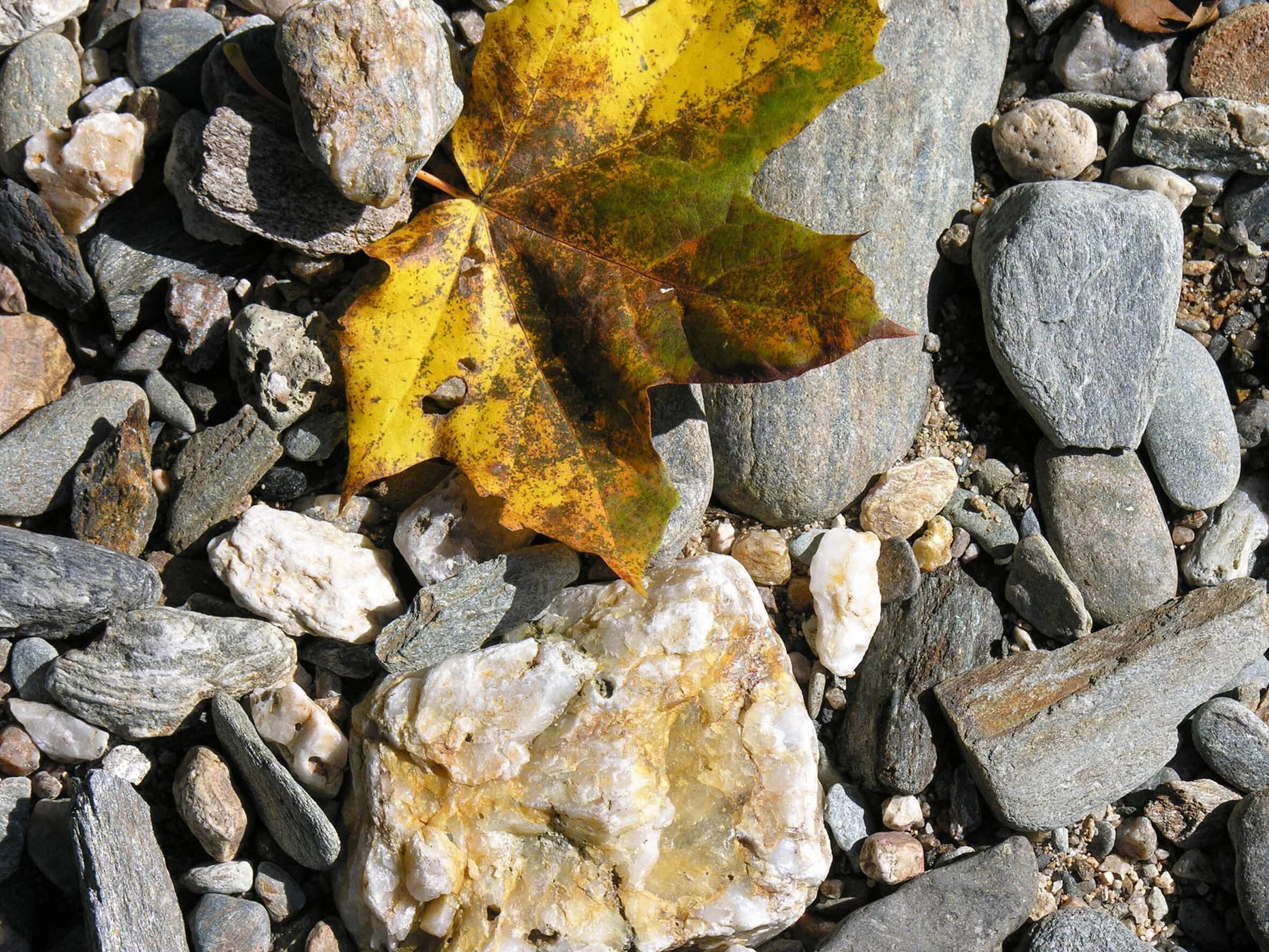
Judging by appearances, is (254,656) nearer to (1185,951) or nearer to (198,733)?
(198,733)

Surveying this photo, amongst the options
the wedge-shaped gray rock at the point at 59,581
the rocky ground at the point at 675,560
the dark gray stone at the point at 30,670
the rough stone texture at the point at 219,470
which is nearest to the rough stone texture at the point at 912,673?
the rocky ground at the point at 675,560

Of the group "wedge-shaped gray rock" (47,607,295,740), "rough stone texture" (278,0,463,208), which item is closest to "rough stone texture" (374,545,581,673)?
"wedge-shaped gray rock" (47,607,295,740)

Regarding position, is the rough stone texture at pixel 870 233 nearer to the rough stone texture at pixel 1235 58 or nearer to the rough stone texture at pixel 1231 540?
the rough stone texture at pixel 1235 58

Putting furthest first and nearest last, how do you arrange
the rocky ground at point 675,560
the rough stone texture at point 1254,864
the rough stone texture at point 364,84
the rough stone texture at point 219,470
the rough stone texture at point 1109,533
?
the rough stone texture at point 1109,533 < the rough stone texture at point 219,470 < the rough stone texture at point 1254,864 < the rocky ground at point 675,560 < the rough stone texture at point 364,84

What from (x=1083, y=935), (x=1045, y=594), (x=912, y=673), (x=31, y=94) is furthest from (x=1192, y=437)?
(x=31, y=94)

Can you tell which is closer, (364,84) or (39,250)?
(364,84)

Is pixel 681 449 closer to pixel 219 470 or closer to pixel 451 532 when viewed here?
pixel 451 532

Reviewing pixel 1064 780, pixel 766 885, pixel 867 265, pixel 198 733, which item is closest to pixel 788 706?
pixel 766 885
